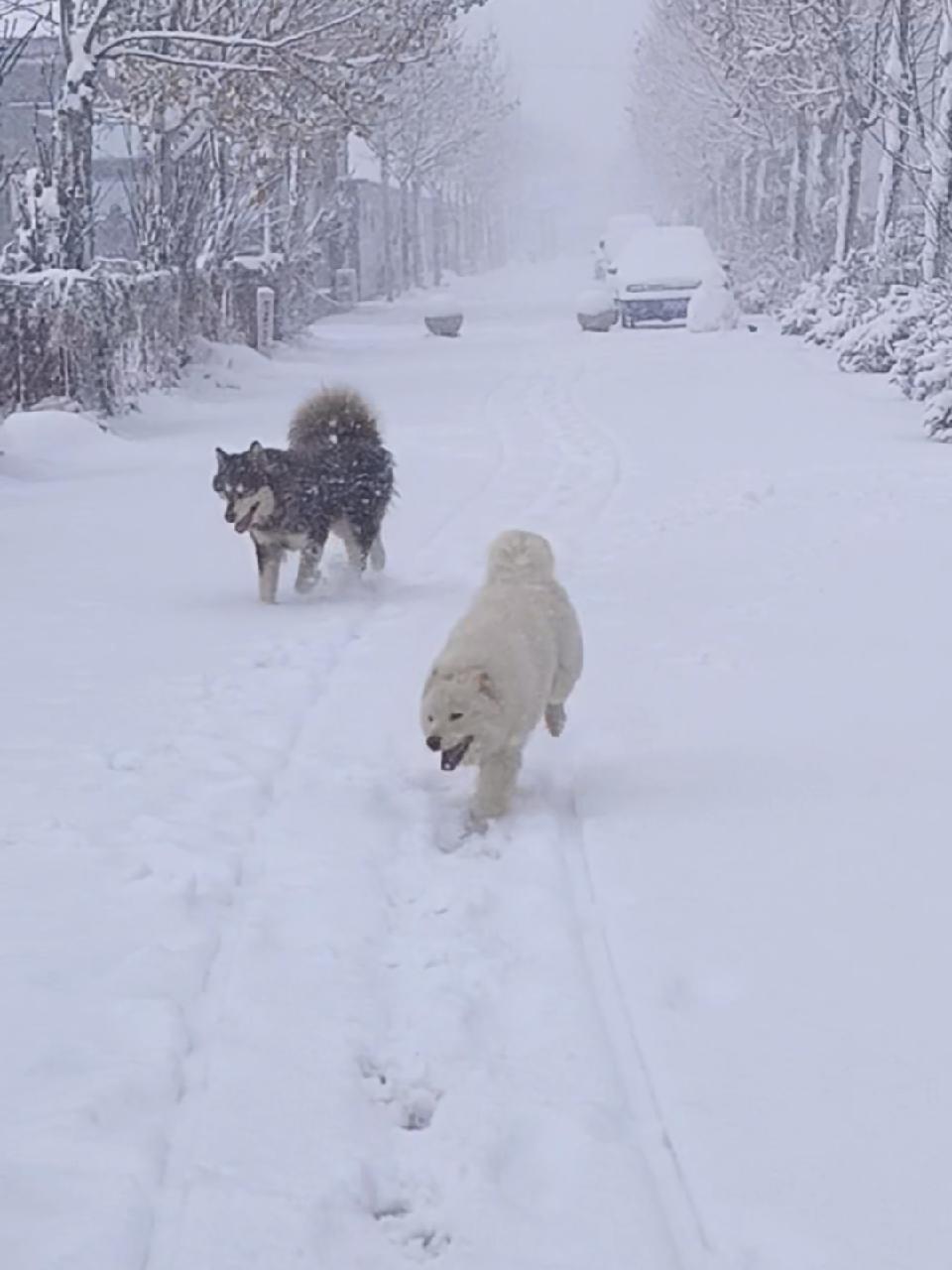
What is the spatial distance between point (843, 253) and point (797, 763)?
24.3m

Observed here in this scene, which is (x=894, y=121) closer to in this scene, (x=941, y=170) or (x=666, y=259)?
(x=941, y=170)

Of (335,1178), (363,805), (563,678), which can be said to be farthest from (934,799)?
(335,1178)

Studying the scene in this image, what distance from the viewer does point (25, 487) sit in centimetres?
1213

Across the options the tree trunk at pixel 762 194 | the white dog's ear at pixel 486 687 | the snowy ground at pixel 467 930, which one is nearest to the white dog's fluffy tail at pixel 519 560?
the snowy ground at pixel 467 930

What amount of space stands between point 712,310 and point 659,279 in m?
2.01

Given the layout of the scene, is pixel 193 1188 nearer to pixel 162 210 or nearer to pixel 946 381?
pixel 946 381

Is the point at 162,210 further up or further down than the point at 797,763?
further up

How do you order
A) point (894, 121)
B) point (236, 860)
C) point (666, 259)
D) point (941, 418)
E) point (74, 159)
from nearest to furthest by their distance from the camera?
point (236, 860) → point (941, 418) → point (74, 159) → point (894, 121) → point (666, 259)

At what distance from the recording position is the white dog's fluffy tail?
5824mm

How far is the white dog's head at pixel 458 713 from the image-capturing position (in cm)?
491

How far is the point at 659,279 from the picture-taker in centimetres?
3200

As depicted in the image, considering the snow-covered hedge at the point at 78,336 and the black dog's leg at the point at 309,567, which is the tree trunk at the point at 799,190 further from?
the black dog's leg at the point at 309,567

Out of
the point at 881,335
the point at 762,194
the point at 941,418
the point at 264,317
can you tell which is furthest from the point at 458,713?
the point at 762,194

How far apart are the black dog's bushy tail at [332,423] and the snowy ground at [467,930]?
766mm
